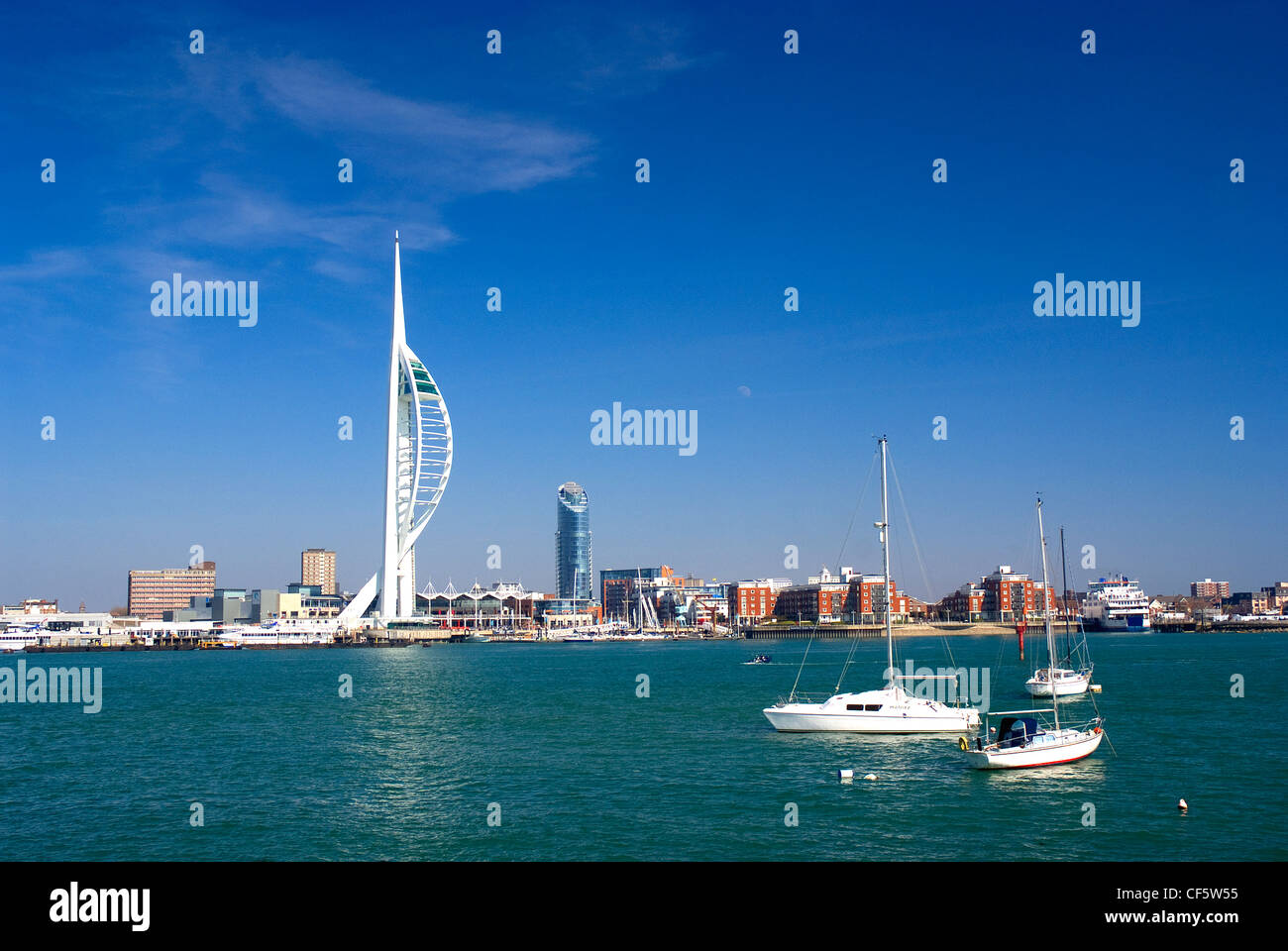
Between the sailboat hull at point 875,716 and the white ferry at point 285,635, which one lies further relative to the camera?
→ the white ferry at point 285,635

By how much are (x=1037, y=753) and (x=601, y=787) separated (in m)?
10.3

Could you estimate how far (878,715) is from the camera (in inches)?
1155

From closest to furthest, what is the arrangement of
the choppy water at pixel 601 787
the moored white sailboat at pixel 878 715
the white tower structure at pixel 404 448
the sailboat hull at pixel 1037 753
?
the choppy water at pixel 601 787
the sailboat hull at pixel 1037 753
the moored white sailboat at pixel 878 715
the white tower structure at pixel 404 448

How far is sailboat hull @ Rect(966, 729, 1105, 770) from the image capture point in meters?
Result: 23.0

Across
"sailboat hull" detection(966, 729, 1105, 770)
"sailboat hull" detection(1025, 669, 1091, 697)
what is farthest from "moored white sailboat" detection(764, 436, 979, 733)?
"sailboat hull" detection(1025, 669, 1091, 697)

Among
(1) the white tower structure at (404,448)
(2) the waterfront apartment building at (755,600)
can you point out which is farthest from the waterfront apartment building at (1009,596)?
(1) the white tower structure at (404,448)

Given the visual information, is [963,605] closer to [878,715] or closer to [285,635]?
[285,635]

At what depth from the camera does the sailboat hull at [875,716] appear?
95.8 feet

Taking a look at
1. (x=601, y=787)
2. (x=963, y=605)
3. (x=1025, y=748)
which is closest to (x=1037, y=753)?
(x=1025, y=748)

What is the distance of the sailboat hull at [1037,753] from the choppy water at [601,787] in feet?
1.17

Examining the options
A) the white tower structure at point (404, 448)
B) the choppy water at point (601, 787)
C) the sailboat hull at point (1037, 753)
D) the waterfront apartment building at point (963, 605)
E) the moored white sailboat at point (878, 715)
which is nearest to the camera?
the choppy water at point (601, 787)

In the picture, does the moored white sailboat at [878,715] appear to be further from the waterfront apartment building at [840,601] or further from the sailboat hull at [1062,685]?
the waterfront apartment building at [840,601]

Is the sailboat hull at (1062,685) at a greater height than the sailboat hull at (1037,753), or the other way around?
the sailboat hull at (1037,753)
